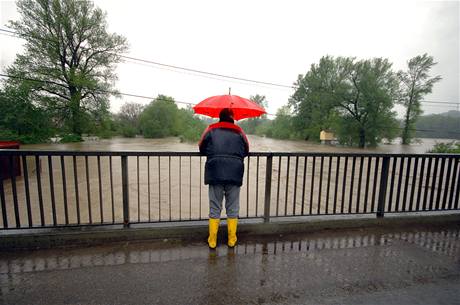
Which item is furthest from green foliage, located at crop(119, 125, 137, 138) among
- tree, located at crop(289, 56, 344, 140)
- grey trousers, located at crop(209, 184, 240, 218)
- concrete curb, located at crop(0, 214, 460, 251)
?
grey trousers, located at crop(209, 184, 240, 218)

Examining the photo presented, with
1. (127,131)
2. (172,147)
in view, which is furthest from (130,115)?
(172,147)

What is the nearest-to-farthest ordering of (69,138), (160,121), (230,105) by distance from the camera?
(230,105)
(69,138)
(160,121)

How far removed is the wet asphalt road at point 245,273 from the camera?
1957 mm

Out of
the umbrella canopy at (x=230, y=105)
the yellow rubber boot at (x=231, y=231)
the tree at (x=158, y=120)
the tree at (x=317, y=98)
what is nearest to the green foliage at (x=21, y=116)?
the umbrella canopy at (x=230, y=105)

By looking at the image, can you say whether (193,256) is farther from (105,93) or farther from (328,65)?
(328,65)

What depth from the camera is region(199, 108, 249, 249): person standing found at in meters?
2.61

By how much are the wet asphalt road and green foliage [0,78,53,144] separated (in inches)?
1125

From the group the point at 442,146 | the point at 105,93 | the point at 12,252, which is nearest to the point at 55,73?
the point at 105,93

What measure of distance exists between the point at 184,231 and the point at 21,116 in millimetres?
30023

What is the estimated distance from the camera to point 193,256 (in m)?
→ 2.59

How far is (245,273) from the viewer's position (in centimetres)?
230

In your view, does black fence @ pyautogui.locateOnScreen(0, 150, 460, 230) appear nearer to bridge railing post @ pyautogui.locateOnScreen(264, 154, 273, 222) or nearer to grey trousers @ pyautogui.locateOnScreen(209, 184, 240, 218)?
bridge railing post @ pyautogui.locateOnScreen(264, 154, 273, 222)

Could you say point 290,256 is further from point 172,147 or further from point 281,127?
point 281,127

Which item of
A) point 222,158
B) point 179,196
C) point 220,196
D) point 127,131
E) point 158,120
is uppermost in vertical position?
point 158,120
